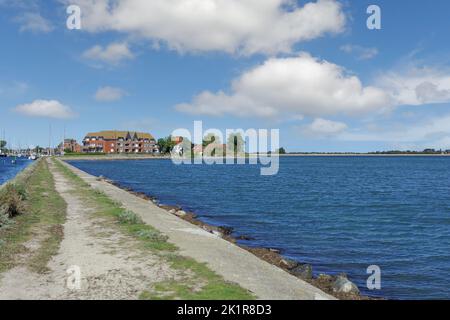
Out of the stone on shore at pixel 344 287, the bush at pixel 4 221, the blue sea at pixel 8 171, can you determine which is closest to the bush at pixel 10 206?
the bush at pixel 4 221

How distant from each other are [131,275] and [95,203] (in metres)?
18.9

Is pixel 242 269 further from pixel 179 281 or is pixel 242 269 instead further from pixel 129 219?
pixel 129 219

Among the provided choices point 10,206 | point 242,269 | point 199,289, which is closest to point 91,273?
point 199,289

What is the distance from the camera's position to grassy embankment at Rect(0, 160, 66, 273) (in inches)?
569

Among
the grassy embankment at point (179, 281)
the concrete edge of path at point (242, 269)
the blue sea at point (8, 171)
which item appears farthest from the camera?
the blue sea at point (8, 171)

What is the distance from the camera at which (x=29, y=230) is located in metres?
19.5

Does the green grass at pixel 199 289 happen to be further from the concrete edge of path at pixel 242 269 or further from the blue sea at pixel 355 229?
the blue sea at pixel 355 229

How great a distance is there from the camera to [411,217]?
3547 centimetres

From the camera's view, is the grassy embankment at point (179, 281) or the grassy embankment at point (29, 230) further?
the grassy embankment at point (29, 230)

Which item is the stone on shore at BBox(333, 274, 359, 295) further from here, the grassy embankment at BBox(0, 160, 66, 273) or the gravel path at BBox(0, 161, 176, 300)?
the grassy embankment at BBox(0, 160, 66, 273)

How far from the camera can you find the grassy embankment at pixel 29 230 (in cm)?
1445

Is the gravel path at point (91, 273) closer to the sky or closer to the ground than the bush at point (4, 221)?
closer to the ground
